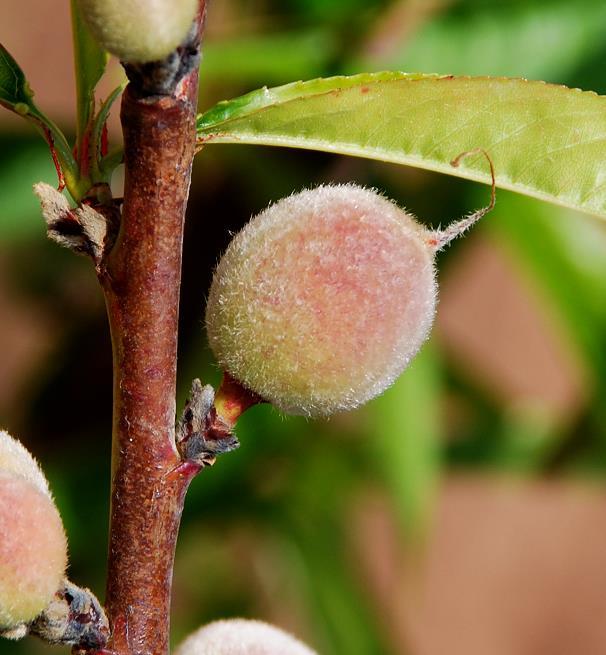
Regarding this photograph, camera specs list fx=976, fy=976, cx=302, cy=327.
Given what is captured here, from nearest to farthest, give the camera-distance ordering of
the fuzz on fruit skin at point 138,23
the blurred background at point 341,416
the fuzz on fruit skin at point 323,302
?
the fuzz on fruit skin at point 138,23 < the fuzz on fruit skin at point 323,302 < the blurred background at point 341,416

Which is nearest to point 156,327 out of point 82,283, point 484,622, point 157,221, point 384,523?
point 157,221

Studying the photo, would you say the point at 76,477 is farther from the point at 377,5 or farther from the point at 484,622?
the point at 484,622

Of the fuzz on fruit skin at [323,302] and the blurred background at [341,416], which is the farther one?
the blurred background at [341,416]

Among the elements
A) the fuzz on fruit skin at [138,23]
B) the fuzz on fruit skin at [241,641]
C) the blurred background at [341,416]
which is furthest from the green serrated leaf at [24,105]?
the blurred background at [341,416]

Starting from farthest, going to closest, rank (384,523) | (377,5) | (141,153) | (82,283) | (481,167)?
1. (384,523)
2. (82,283)
3. (377,5)
4. (481,167)
5. (141,153)

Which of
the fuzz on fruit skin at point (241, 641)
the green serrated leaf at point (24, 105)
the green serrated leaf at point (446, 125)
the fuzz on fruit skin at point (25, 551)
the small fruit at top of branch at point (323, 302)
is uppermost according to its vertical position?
the green serrated leaf at point (446, 125)

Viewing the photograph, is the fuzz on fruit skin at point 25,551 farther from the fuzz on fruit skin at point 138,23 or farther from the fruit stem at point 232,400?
the fuzz on fruit skin at point 138,23
